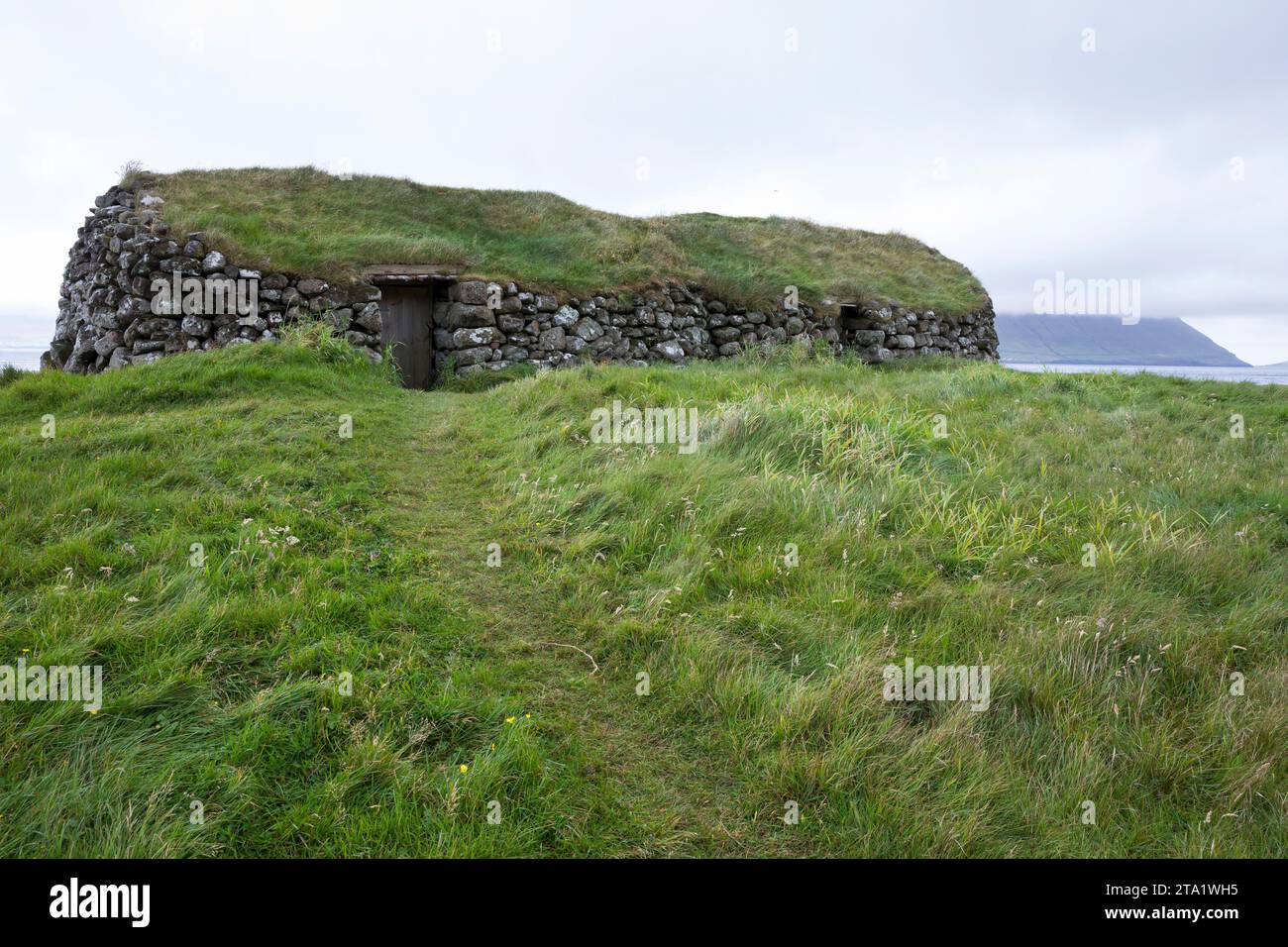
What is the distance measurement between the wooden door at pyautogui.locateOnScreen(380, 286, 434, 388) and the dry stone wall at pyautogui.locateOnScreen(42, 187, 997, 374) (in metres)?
0.33

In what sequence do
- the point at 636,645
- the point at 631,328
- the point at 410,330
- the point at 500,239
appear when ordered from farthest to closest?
the point at 500,239 → the point at 631,328 → the point at 410,330 → the point at 636,645

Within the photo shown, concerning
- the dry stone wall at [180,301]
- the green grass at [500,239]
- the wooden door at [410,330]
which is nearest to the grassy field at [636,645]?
the dry stone wall at [180,301]

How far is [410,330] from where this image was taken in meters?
16.6

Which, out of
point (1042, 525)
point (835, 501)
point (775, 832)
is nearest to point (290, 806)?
point (775, 832)

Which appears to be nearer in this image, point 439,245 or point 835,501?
point 835,501

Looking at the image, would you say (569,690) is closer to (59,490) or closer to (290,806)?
(290,806)

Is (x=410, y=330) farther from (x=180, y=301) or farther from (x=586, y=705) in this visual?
(x=586, y=705)

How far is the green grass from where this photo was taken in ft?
52.5

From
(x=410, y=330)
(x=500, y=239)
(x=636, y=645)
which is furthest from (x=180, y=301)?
(x=636, y=645)

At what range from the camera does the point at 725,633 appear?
4.21 meters

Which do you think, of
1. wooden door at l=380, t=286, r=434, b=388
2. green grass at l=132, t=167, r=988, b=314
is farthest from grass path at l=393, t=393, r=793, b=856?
green grass at l=132, t=167, r=988, b=314

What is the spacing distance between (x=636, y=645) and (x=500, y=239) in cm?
1730

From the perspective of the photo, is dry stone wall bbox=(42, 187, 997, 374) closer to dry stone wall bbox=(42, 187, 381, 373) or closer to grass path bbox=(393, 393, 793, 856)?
dry stone wall bbox=(42, 187, 381, 373)
